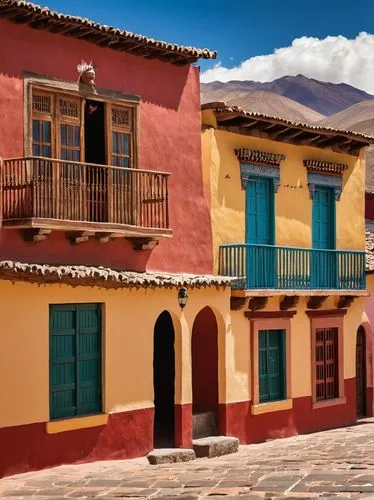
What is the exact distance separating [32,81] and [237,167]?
565 cm

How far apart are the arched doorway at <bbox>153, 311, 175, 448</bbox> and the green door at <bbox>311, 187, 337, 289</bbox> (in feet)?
12.0

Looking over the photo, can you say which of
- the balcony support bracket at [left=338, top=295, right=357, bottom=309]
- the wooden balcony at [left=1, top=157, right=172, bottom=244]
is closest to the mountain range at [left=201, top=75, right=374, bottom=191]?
the balcony support bracket at [left=338, top=295, right=357, bottom=309]

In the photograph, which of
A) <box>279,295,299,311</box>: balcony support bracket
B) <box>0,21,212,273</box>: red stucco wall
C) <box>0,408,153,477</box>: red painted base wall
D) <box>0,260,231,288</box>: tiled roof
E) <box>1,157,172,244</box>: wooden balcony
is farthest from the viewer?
<box>279,295,299,311</box>: balcony support bracket

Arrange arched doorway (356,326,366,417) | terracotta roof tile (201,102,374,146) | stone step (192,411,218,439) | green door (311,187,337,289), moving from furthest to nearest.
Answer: arched doorway (356,326,366,417), green door (311,187,337,289), terracotta roof tile (201,102,374,146), stone step (192,411,218,439)

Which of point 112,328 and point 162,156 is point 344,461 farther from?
point 162,156

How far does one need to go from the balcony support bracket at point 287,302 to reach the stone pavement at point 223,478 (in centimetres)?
388

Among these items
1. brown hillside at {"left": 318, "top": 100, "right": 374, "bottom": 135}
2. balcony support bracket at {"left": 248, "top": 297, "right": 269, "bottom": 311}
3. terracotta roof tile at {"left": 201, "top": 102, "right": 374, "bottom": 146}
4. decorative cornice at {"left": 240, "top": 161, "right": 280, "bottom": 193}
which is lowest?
balcony support bracket at {"left": 248, "top": 297, "right": 269, "bottom": 311}

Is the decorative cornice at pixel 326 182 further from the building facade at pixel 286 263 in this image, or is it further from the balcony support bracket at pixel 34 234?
the balcony support bracket at pixel 34 234

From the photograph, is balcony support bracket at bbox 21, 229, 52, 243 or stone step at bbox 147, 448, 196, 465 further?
stone step at bbox 147, 448, 196, 465

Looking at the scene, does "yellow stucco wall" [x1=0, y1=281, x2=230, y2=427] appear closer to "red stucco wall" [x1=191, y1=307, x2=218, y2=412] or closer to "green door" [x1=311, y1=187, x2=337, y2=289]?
"red stucco wall" [x1=191, y1=307, x2=218, y2=412]

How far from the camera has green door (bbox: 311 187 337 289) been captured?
2214 centimetres

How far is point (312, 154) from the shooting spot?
2272 cm

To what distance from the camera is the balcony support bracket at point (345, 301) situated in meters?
23.3

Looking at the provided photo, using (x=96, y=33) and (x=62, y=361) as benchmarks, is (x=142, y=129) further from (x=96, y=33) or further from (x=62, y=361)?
(x=62, y=361)
